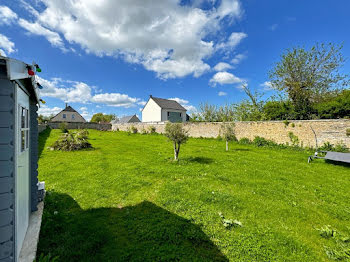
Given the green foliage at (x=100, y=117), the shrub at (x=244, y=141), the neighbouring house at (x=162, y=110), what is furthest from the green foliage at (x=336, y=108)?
the green foliage at (x=100, y=117)

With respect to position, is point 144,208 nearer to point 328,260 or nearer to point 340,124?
point 328,260

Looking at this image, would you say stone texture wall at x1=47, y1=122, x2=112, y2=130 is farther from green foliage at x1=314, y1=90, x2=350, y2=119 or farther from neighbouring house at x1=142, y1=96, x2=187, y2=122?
green foliage at x1=314, y1=90, x2=350, y2=119

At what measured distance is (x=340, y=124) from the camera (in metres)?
11.8

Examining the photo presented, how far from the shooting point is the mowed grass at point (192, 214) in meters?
3.15

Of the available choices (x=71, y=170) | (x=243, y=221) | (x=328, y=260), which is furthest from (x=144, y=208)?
(x=71, y=170)

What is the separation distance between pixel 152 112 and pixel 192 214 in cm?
3663

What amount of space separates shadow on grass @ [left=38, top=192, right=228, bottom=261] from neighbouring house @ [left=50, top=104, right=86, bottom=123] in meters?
48.3

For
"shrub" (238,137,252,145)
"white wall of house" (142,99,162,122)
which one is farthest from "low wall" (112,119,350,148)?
"white wall of house" (142,99,162,122)

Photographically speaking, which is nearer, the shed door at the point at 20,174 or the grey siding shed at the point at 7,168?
the grey siding shed at the point at 7,168

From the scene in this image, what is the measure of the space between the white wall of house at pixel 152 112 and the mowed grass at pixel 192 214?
30570 mm

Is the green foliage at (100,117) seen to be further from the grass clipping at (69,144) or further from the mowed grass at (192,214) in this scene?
the mowed grass at (192,214)

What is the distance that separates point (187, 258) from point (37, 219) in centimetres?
358

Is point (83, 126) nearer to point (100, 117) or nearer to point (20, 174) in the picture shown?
point (20, 174)

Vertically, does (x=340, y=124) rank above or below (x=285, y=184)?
above
